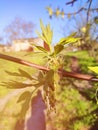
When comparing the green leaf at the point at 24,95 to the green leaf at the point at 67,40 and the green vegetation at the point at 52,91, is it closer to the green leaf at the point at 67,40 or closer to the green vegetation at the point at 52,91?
the green vegetation at the point at 52,91

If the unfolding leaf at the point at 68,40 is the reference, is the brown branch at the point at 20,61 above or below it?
below

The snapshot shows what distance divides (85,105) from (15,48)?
94.5 feet

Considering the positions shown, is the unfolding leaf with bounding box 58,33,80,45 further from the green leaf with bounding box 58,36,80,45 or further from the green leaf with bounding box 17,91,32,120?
the green leaf with bounding box 17,91,32,120

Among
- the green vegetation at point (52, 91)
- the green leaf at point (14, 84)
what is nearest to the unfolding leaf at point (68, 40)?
the green vegetation at point (52, 91)

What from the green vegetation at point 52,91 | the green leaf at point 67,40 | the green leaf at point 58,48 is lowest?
the green vegetation at point 52,91

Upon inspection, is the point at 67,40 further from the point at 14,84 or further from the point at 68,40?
the point at 14,84

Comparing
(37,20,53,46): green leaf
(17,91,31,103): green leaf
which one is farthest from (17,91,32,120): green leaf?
(37,20,53,46): green leaf

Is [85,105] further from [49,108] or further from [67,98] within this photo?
[49,108]

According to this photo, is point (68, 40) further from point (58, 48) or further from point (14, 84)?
point (14, 84)

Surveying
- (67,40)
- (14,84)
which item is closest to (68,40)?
(67,40)

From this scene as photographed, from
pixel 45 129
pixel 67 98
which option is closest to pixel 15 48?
pixel 67 98

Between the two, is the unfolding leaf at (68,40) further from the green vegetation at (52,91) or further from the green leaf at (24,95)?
the green leaf at (24,95)

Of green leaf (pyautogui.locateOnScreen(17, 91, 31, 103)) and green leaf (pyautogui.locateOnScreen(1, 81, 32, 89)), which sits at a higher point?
green leaf (pyautogui.locateOnScreen(1, 81, 32, 89))

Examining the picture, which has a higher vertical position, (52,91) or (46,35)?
(46,35)
